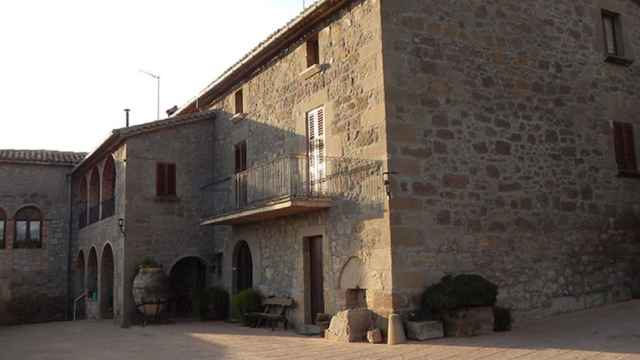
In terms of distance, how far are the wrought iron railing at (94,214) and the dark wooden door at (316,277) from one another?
1042cm

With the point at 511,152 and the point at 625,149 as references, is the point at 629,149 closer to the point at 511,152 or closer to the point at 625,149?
the point at 625,149

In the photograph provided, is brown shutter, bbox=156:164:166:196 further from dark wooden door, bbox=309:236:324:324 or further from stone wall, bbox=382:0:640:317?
stone wall, bbox=382:0:640:317

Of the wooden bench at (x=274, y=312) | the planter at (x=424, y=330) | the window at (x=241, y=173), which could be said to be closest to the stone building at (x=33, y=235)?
the window at (x=241, y=173)

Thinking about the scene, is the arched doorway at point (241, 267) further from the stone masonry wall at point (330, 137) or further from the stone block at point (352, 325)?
the stone block at point (352, 325)

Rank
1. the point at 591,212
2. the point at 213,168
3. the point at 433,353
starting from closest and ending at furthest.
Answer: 1. the point at 433,353
2. the point at 591,212
3. the point at 213,168

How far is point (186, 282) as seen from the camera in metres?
20.1

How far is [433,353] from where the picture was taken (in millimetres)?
9258

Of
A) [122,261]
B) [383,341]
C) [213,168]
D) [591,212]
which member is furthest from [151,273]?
[591,212]

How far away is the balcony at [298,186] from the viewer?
39.0 ft

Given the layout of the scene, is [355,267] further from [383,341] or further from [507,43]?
[507,43]

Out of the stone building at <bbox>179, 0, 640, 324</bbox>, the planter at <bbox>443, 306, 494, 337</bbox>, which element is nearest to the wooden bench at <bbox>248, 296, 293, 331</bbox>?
the stone building at <bbox>179, 0, 640, 324</bbox>

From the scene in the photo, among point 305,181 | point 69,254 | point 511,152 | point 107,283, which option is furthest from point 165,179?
point 511,152

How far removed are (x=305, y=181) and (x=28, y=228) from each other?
1537cm

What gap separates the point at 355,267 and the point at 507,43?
5.59 meters
